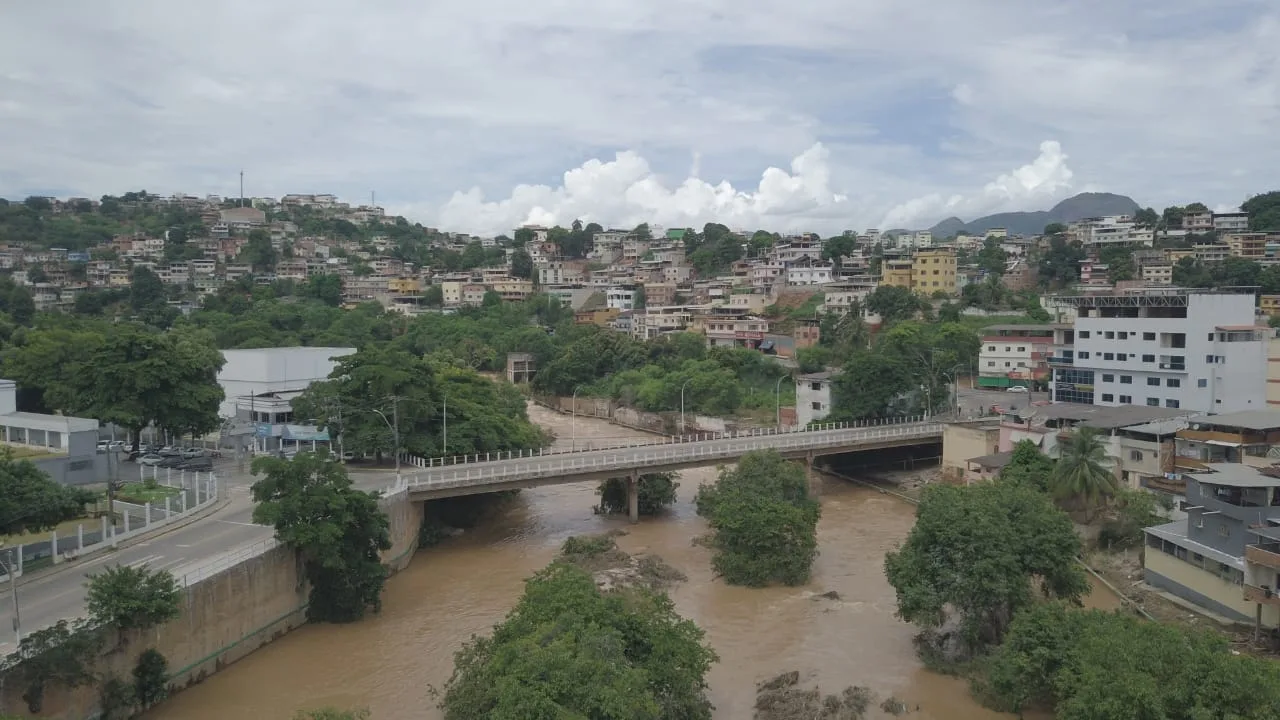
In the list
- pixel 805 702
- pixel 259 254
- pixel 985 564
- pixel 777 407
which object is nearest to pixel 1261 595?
pixel 985 564

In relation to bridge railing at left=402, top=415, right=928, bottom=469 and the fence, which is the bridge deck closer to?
bridge railing at left=402, top=415, right=928, bottom=469

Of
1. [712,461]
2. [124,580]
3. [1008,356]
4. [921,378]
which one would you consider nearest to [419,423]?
[712,461]

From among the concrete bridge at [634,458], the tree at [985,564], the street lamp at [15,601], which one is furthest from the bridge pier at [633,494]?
the street lamp at [15,601]

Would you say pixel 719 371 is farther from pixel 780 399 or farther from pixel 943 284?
pixel 943 284

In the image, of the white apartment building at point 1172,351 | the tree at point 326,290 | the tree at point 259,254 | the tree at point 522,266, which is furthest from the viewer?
the tree at point 259,254

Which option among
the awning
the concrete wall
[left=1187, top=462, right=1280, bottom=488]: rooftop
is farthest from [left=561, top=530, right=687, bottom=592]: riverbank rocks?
[left=1187, top=462, right=1280, bottom=488]: rooftop

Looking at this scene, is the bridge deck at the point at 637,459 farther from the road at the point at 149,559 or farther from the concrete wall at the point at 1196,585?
the concrete wall at the point at 1196,585

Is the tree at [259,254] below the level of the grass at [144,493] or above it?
above
